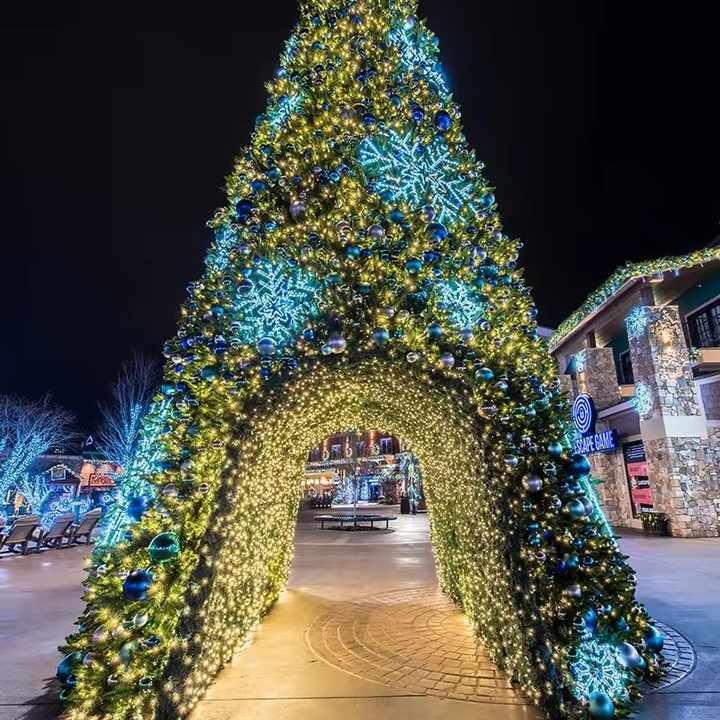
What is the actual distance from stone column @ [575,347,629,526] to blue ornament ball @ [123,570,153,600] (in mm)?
17028

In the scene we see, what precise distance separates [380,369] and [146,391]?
27.3 meters

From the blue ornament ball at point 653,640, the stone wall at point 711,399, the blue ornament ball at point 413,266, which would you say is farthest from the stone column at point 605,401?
the blue ornament ball at point 413,266

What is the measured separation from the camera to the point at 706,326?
14586mm

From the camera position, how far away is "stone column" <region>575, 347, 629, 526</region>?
16594mm

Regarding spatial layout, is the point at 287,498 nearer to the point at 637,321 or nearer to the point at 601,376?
the point at 637,321

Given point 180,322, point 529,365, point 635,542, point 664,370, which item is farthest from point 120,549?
point 664,370

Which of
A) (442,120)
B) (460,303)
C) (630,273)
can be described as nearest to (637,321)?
(630,273)

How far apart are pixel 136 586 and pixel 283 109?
437 centimetres

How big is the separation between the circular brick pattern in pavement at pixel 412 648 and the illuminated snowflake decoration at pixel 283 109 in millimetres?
5170

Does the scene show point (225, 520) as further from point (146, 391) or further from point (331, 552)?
point (146, 391)

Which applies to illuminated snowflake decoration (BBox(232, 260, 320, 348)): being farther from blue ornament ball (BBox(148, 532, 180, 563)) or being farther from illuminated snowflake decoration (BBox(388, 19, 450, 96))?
illuminated snowflake decoration (BBox(388, 19, 450, 96))

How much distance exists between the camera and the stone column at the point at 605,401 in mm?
16594

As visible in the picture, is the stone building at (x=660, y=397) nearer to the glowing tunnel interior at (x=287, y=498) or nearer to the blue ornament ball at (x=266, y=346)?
the glowing tunnel interior at (x=287, y=498)

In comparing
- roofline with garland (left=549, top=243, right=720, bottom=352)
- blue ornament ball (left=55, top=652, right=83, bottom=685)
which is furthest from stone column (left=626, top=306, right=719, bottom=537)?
blue ornament ball (left=55, top=652, right=83, bottom=685)
